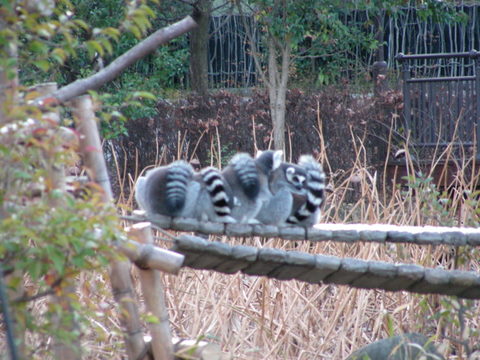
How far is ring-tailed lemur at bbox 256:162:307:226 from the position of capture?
3162 millimetres

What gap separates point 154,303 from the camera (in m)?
2.68

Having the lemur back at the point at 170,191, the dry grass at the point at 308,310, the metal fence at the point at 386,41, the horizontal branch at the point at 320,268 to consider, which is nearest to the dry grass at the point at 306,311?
the dry grass at the point at 308,310

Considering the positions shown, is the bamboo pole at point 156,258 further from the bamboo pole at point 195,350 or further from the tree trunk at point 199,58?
the tree trunk at point 199,58

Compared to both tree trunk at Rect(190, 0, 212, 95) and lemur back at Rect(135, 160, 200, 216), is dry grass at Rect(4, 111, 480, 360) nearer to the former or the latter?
lemur back at Rect(135, 160, 200, 216)

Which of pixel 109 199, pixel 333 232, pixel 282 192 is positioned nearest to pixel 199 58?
pixel 282 192

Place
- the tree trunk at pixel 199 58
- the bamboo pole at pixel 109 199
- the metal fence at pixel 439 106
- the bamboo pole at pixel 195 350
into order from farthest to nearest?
the tree trunk at pixel 199 58 → the metal fence at pixel 439 106 → the bamboo pole at pixel 195 350 → the bamboo pole at pixel 109 199

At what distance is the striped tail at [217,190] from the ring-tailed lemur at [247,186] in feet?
Result: 0.30

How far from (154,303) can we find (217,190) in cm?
54

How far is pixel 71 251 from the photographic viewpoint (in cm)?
188

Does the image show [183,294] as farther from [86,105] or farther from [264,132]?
[264,132]

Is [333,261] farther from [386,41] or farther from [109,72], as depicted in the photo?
[386,41]

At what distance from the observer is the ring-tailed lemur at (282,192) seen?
3.16 m

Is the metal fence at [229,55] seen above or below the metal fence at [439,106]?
above

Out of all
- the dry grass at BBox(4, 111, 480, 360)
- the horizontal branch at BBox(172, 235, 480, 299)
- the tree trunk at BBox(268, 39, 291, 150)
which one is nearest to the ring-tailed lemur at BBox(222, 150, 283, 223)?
the horizontal branch at BBox(172, 235, 480, 299)
